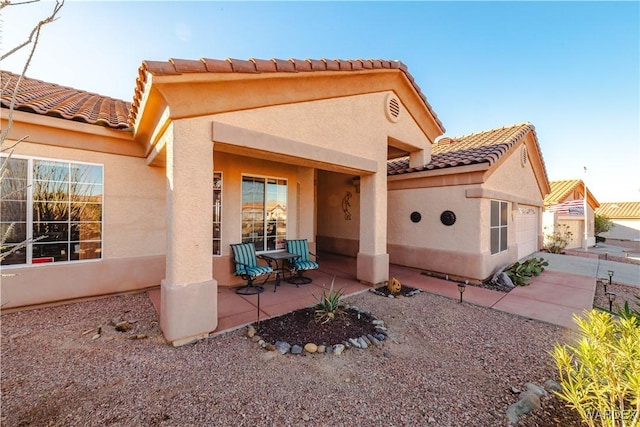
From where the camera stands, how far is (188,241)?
4445 mm

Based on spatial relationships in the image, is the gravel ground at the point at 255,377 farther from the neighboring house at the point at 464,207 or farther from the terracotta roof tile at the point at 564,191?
the terracotta roof tile at the point at 564,191

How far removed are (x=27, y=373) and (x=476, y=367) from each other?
6.71 metres

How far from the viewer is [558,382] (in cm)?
362

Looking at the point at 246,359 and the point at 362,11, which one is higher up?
the point at 362,11

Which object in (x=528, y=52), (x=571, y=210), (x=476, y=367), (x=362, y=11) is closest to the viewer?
(x=476, y=367)

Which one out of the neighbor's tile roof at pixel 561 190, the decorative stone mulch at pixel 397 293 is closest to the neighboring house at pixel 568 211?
the neighbor's tile roof at pixel 561 190

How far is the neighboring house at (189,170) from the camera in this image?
4.43 metres

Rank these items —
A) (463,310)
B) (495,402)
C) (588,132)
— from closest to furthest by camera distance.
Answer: (495,402), (463,310), (588,132)

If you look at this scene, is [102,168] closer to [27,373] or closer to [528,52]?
[27,373]

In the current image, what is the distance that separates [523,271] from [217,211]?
10.8m

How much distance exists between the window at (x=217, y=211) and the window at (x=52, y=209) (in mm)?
2748

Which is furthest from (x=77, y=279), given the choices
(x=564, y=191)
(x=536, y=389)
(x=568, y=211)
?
(x=564, y=191)

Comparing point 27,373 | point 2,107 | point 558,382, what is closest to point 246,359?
point 27,373

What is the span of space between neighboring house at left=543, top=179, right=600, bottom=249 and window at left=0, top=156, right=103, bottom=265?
25.2 metres
